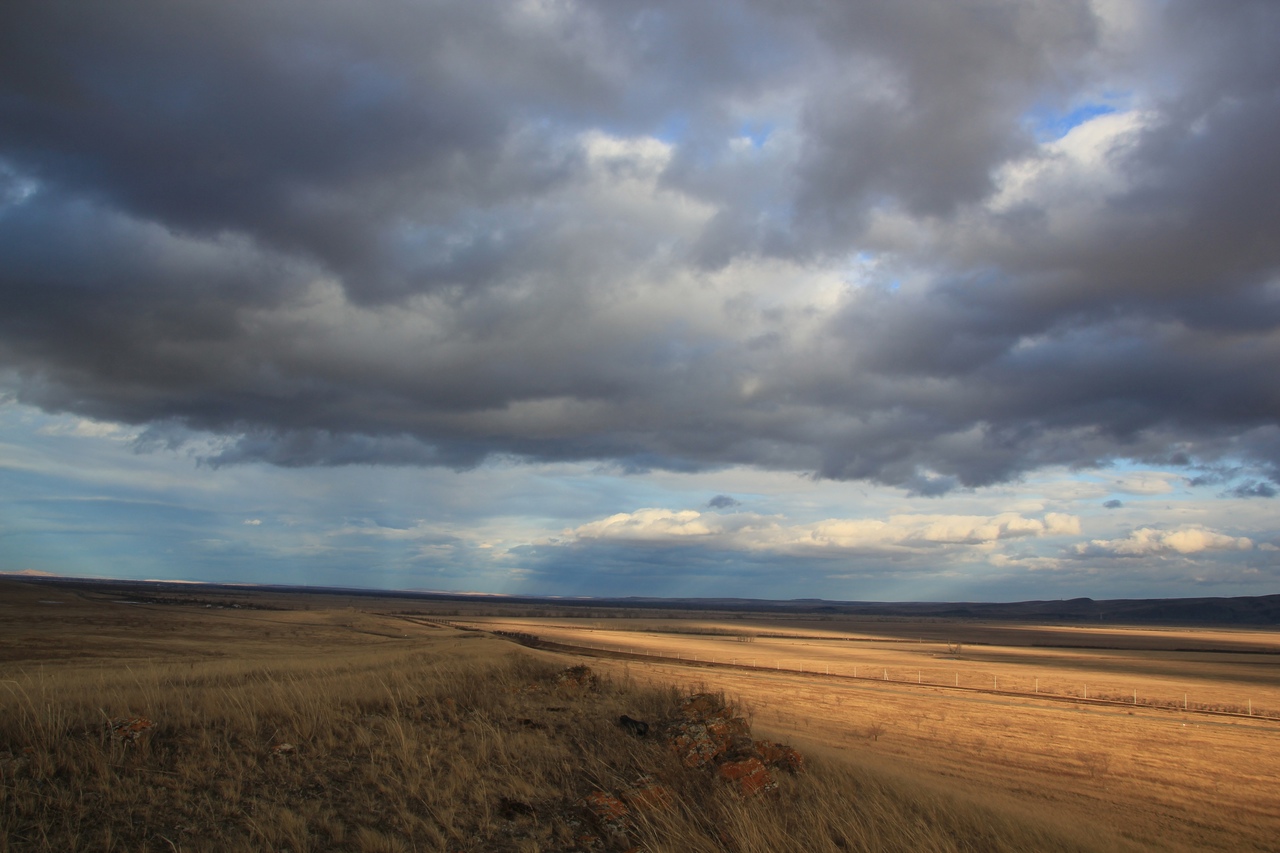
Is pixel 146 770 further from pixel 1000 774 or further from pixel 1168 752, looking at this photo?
pixel 1168 752

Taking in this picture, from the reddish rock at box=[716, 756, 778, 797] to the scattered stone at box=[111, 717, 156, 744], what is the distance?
717 centimetres

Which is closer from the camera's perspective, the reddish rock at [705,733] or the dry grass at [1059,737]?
the reddish rock at [705,733]

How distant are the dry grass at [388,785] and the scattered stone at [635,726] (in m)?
0.22

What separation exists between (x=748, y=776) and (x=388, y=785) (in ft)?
15.1

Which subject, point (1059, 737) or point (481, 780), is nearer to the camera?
point (481, 780)

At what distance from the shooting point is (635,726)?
1202 centimetres

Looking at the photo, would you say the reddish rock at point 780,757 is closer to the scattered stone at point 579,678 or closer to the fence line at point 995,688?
the scattered stone at point 579,678

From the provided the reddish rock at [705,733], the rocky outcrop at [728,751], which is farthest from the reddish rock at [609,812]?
the reddish rock at [705,733]

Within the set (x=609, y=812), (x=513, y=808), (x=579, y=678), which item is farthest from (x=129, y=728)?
(x=579, y=678)

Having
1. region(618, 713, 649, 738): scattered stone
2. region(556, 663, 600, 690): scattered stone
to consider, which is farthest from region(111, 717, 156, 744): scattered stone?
region(556, 663, 600, 690): scattered stone

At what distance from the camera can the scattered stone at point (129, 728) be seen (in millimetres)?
8484

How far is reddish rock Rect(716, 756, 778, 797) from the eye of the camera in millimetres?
9609

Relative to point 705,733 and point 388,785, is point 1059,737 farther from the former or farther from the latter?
point 388,785

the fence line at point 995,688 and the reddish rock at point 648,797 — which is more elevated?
the reddish rock at point 648,797
